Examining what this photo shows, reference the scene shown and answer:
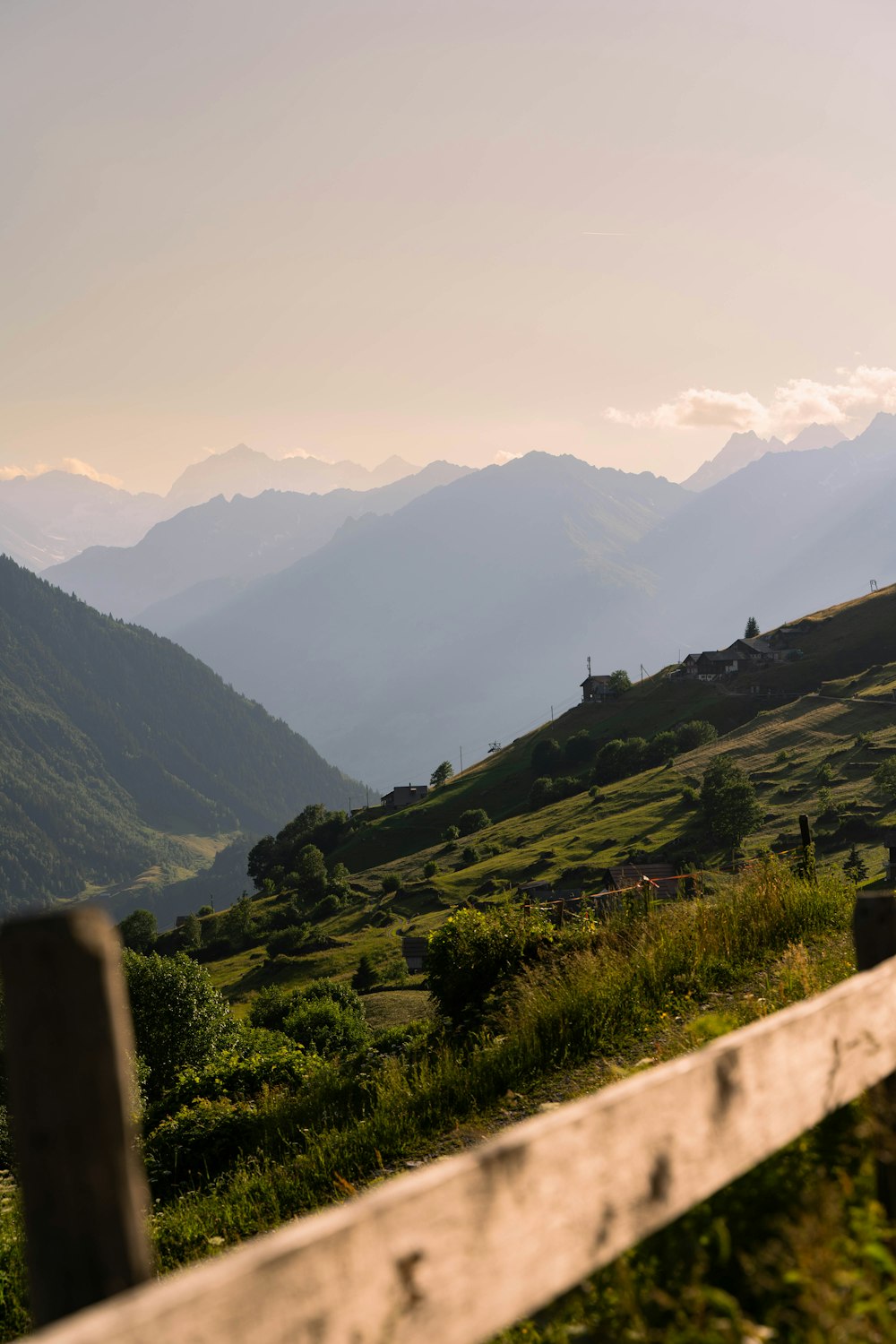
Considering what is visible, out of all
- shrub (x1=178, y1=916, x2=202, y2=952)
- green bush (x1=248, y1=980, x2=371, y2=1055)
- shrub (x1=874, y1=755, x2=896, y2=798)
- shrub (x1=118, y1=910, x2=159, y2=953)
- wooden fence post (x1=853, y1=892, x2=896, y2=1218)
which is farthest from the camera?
shrub (x1=178, y1=916, x2=202, y2=952)

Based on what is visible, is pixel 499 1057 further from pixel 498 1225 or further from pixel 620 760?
pixel 620 760

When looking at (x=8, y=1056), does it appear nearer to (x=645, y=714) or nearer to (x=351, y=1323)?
(x=351, y=1323)

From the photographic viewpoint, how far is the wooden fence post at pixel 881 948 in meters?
3.84

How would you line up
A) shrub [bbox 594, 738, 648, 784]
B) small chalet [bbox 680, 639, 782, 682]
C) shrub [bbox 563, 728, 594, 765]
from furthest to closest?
small chalet [bbox 680, 639, 782, 682] → shrub [bbox 563, 728, 594, 765] → shrub [bbox 594, 738, 648, 784]

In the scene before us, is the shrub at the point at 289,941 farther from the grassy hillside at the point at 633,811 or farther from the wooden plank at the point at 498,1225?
the wooden plank at the point at 498,1225

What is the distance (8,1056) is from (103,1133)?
10.2 inches

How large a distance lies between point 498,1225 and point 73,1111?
3.34ft

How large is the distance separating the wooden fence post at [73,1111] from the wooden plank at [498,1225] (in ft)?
0.49

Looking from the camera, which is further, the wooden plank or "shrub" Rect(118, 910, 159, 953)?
"shrub" Rect(118, 910, 159, 953)

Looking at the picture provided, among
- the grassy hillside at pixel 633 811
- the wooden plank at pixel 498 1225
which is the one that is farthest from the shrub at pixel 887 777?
the wooden plank at pixel 498 1225

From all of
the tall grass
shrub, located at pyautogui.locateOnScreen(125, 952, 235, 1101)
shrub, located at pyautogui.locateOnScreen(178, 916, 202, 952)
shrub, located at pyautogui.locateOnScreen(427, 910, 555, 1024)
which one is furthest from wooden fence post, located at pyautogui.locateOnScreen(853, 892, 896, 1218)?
shrub, located at pyautogui.locateOnScreen(178, 916, 202, 952)

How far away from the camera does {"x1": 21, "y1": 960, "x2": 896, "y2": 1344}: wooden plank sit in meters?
2.04

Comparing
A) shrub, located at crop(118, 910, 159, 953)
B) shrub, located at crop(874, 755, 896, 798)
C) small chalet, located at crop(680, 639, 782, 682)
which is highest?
small chalet, located at crop(680, 639, 782, 682)

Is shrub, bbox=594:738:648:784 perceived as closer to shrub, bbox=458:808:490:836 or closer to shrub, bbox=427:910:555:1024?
shrub, bbox=458:808:490:836
